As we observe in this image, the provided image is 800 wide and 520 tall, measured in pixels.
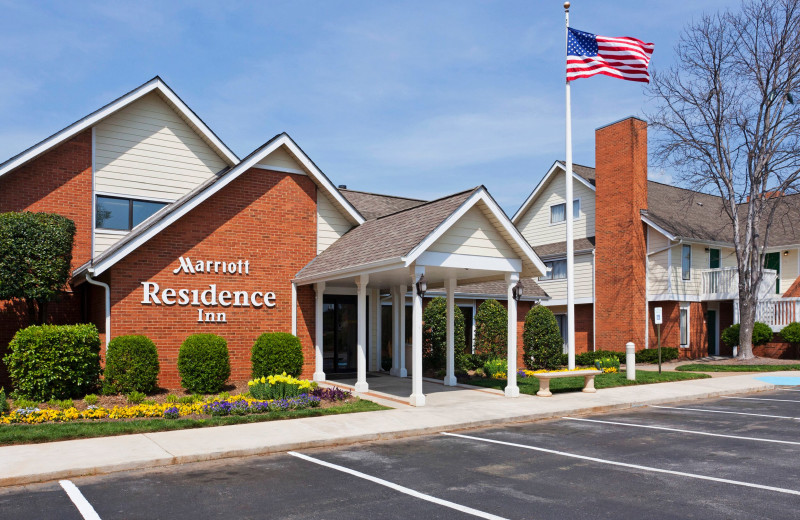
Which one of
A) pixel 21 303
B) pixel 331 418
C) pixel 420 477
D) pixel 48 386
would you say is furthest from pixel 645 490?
pixel 21 303

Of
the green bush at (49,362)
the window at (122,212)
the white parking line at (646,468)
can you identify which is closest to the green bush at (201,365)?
the green bush at (49,362)

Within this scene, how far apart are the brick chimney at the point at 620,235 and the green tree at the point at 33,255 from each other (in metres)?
22.3

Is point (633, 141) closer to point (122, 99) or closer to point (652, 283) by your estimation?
point (652, 283)

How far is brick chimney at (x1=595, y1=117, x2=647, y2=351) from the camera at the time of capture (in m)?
27.7

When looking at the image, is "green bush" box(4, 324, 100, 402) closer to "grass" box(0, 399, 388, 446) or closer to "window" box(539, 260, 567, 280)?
"grass" box(0, 399, 388, 446)

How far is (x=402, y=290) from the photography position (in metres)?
20.0

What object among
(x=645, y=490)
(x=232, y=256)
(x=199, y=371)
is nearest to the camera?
(x=645, y=490)

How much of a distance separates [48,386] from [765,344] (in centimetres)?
2865

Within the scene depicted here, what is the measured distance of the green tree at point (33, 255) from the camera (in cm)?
1396

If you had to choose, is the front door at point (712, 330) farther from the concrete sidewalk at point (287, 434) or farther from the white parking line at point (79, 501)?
the white parking line at point (79, 501)

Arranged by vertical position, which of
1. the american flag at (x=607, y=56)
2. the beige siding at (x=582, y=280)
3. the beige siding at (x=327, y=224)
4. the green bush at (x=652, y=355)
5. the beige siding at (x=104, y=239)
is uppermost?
the american flag at (x=607, y=56)

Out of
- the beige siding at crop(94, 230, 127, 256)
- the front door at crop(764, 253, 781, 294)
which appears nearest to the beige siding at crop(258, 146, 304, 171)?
the beige siding at crop(94, 230, 127, 256)

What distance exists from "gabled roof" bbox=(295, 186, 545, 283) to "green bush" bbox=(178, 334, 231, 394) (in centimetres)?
329

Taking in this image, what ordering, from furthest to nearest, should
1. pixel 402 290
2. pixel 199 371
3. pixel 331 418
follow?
pixel 402 290, pixel 199 371, pixel 331 418
